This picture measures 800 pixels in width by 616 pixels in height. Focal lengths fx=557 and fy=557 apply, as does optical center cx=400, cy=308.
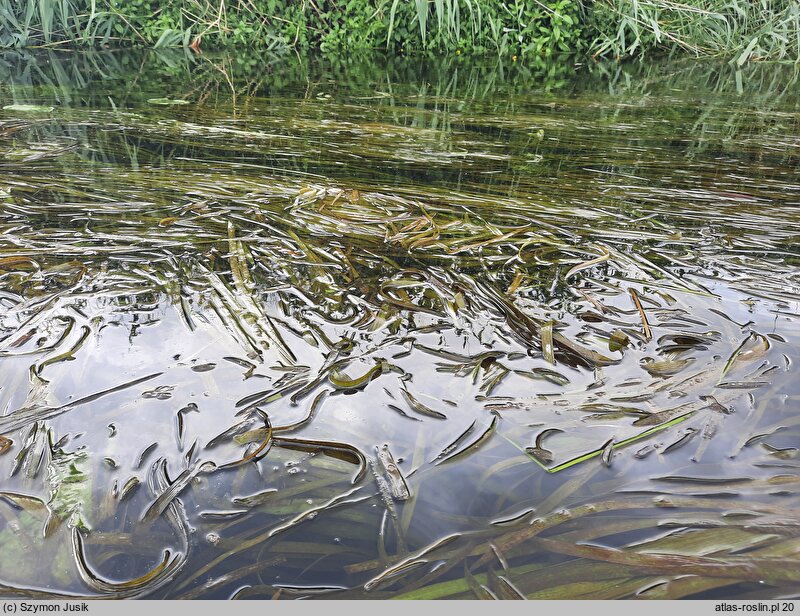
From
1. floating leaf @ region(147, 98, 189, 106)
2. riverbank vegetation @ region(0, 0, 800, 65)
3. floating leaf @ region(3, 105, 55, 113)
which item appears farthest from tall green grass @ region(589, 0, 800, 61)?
floating leaf @ region(3, 105, 55, 113)

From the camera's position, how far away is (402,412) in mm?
1120

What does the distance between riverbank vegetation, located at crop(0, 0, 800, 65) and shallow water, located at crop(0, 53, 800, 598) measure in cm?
376

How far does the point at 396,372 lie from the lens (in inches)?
48.0

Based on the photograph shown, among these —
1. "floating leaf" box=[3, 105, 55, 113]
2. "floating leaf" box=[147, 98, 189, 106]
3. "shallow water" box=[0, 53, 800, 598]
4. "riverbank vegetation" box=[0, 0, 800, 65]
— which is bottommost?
"shallow water" box=[0, 53, 800, 598]

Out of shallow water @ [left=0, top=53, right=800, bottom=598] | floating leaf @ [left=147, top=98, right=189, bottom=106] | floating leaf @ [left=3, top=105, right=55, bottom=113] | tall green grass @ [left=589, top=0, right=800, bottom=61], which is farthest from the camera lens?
tall green grass @ [left=589, top=0, right=800, bottom=61]

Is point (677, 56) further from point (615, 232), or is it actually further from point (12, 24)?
point (12, 24)

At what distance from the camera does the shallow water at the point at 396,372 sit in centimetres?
86

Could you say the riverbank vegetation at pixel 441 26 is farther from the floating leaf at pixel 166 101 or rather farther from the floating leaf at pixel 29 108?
the floating leaf at pixel 29 108

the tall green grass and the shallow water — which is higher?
the tall green grass

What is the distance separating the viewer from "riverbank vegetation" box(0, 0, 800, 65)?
5.43 metres

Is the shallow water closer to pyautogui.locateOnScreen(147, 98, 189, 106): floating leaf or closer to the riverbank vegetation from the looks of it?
pyautogui.locateOnScreen(147, 98, 189, 106): floating leaf

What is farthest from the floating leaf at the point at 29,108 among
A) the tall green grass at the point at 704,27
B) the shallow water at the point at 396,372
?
the tall green grass at the point at 704,27

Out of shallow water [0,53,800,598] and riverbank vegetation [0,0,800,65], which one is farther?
riverbank vegetation [0,0,800,65]

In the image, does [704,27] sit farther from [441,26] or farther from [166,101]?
[166,101]
